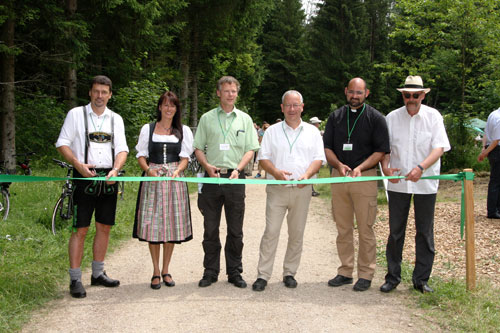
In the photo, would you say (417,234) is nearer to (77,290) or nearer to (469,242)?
(469,242)

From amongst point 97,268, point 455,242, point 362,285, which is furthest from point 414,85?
point 97,268

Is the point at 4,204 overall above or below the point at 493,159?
below

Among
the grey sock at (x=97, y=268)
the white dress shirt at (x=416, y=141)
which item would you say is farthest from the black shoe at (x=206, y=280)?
the white dress shirt at (x=416, y=141)

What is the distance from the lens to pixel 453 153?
1600cm

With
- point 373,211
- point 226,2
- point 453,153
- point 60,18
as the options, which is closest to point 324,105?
point 226,2

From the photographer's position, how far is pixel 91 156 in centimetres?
502

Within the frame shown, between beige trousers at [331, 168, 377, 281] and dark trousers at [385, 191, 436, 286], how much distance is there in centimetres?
19

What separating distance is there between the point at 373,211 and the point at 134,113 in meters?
12.2

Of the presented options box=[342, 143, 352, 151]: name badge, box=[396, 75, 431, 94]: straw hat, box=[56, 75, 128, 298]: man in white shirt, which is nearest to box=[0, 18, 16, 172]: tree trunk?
box=[56, 75, 128, 298]: man in white shirt

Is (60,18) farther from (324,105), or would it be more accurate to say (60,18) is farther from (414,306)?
(324,105)

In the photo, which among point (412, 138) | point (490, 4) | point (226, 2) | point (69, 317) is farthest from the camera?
point (226, 2)

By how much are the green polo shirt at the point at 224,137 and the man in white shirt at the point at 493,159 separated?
503 centimetres

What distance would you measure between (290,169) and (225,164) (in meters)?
0.70

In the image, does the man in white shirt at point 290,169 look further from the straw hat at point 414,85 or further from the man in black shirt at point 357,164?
the straw hat at point 414,85
